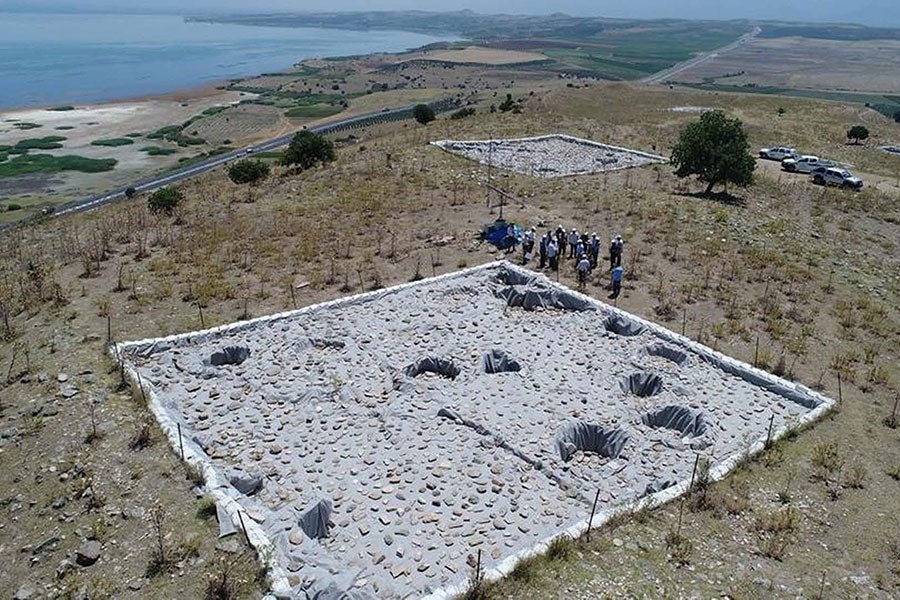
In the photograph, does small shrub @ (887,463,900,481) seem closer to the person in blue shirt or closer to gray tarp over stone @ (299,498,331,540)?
the person in blue shirt

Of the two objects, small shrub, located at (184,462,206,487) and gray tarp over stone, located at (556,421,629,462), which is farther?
gray tarp over stone, located at (556,421,629,462)

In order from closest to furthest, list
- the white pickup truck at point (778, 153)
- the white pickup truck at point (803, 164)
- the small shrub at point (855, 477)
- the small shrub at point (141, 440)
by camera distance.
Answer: the small shrub at point (855, 477), the small shrub at point (141, 440), the white pickup truck at point (803, 164), the white pickup truck at point (778, 153)

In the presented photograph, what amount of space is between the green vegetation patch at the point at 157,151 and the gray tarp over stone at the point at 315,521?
65.3m

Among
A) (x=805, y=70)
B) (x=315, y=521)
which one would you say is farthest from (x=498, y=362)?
(x=805, y=70)

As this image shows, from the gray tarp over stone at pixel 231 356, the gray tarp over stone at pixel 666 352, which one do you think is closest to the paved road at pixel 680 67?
the gray tarp over stone at pixel 666 352

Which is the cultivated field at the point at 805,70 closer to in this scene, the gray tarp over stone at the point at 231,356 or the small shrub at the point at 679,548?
the gray tarp over stone at the point at 231,356

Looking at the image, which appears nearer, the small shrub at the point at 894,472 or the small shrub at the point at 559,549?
the small shrub at the point at 559,549

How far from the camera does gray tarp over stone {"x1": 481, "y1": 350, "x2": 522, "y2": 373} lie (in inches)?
566

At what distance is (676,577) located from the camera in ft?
28.7

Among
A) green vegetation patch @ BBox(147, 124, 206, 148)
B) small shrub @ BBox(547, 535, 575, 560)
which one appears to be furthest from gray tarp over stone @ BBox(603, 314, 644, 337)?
green vegetation patch @ BBox(147, 124, 206, 148)

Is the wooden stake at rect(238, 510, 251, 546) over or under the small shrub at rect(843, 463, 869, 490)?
over

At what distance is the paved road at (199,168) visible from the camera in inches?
1735

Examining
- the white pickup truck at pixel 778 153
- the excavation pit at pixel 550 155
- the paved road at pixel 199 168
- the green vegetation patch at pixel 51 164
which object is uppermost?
the excavation pit at pixel 550 155

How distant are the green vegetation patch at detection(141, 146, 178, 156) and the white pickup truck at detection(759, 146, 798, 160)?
178 ft
